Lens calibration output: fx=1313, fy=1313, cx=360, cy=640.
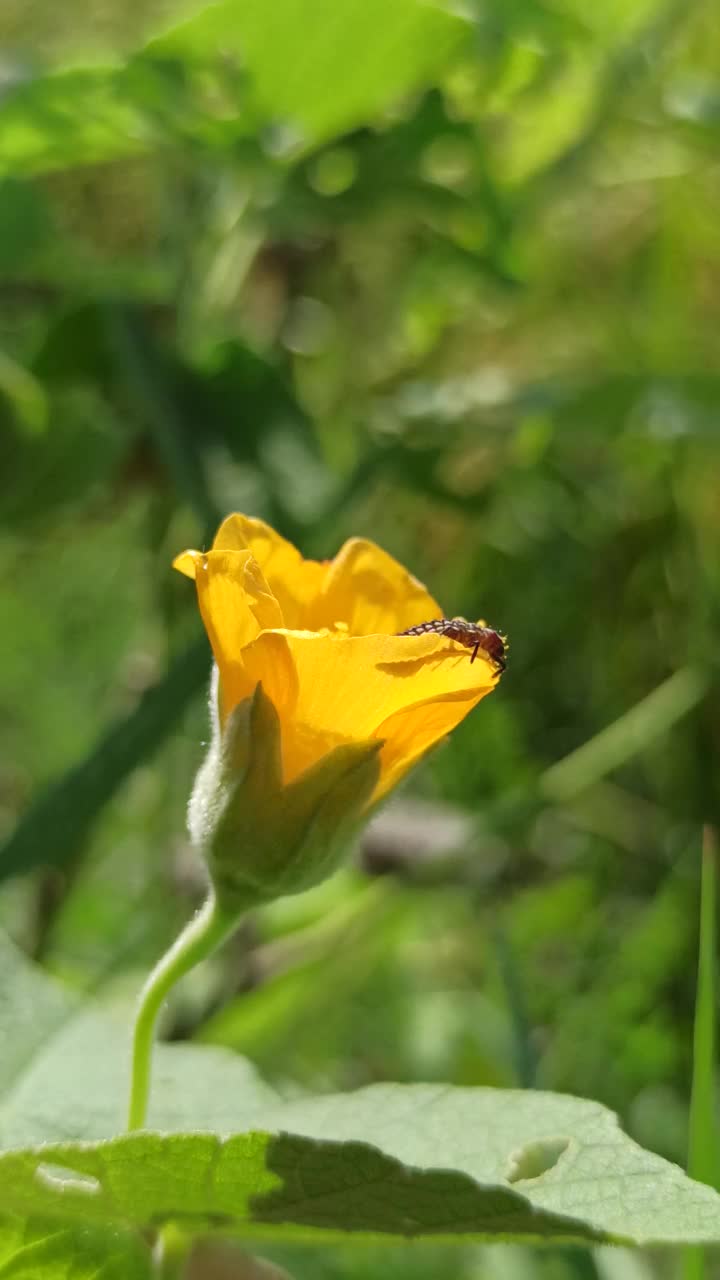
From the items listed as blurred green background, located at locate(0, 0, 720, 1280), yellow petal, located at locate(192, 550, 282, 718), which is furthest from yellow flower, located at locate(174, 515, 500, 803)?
blurred green background, located at locate(0, 0, 720, 1280)

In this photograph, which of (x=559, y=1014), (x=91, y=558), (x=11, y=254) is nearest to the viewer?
(x=11, y=254)

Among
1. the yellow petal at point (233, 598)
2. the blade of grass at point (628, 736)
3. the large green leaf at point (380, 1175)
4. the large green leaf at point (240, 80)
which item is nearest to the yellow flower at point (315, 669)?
the yellow petal at point (233, 598)

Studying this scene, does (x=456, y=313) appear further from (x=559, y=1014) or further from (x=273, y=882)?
(x=273, y=882)

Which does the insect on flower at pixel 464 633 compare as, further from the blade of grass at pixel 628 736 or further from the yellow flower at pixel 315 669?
the blade of grass at pixel 628 736

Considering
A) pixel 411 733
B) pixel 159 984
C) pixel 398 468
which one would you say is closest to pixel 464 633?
pixel 411 733

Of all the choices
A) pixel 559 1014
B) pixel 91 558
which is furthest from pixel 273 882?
pixel 91 558

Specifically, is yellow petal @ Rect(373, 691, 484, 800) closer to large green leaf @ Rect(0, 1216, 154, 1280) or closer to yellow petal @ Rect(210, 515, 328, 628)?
yellow petal @ Rect(210, 515, 328, 628)

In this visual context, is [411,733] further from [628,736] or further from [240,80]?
[628,736]
